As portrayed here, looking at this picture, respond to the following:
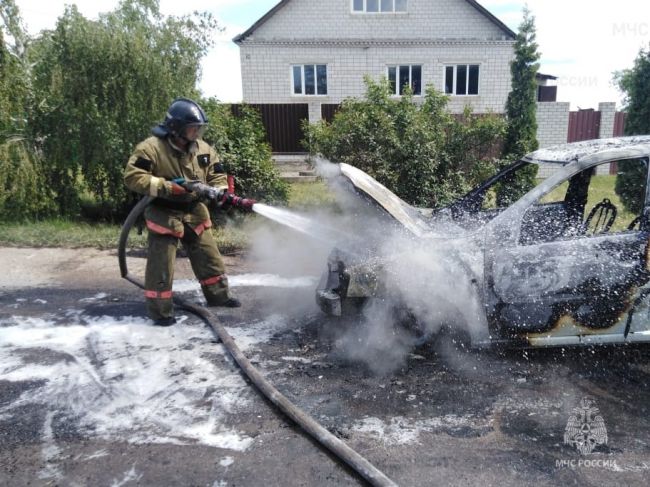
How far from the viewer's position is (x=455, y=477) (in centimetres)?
254

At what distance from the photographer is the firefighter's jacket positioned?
430 centimetres

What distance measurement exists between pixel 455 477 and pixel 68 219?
8128 mm

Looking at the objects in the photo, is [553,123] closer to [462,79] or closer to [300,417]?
[462,79]

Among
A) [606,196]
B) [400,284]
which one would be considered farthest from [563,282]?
[606,196]

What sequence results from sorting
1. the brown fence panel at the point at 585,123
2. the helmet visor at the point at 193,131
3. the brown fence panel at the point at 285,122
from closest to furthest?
the helmet visor at the point at 193,131, the brown fence panel at the point at 585,123, the brown fence panel at the point at 285,122

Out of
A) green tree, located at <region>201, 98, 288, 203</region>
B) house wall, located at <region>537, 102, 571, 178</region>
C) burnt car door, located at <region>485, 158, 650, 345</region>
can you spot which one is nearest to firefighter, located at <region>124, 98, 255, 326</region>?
burnt car door, located at <region>485, 158, 650, 345</region>

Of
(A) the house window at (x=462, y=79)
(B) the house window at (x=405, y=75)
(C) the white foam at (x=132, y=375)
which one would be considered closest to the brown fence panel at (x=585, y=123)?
(A) the house window at (x=462, y=79)

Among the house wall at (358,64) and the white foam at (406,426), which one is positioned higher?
the house wall at (358,64)

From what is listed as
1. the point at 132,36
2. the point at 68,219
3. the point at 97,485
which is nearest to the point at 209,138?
the point at 132,36

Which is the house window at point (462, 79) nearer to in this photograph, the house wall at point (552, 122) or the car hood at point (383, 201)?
the house wall at point (552, 122)

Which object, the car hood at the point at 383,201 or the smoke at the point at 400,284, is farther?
the car hood at the point at 383,201

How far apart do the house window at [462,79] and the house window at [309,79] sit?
4.86m

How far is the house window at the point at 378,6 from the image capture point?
19.3 meters

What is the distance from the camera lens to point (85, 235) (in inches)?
305
